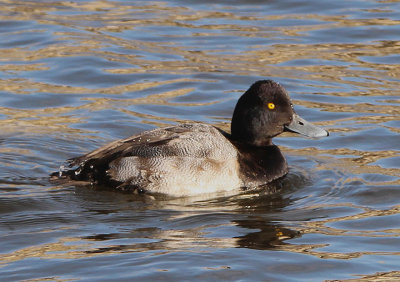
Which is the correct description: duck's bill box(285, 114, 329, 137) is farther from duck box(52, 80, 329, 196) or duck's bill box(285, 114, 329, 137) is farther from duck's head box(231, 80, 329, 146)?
duck box(52, 80, 329, 196)

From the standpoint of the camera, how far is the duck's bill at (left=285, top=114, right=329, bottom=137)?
924 cm

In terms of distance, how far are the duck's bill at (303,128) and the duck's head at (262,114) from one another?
1 cm

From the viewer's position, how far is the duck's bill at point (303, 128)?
924cm

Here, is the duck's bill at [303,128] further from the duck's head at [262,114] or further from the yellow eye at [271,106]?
the yellow eye at [271,106]

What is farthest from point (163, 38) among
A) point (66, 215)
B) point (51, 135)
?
point (66, 215)

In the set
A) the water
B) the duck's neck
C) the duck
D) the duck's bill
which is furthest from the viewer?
the duck's bill

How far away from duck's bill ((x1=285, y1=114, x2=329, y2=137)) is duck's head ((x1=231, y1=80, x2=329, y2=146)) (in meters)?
0.01

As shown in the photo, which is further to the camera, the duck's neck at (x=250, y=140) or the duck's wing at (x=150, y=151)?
the duck's neck at (x=250, y=140)

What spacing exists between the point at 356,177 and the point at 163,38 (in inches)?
215

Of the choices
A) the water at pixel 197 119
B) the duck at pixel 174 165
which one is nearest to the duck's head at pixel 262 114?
the duck at pixel 174 165

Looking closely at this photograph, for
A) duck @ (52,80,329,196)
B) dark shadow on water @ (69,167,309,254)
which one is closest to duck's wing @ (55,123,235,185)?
duck @ (52,80,329,196)

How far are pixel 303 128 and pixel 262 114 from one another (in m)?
0.49

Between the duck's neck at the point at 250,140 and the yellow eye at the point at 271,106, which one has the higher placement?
the yellow eye at the point at 271,106

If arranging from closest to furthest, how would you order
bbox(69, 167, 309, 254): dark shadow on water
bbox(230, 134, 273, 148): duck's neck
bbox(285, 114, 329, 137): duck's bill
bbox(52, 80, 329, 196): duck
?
bbox(69, 167, 309, 254): dark shadow on water
bbox(52, 80, 329, 196): duck
bbox(230, 134, 273, 148): duck's neck
bbox(285, 114, 329, 137): duck's bill
